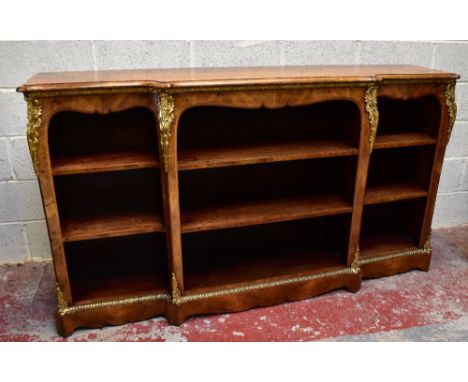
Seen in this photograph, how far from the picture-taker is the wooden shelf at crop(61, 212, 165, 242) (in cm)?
182

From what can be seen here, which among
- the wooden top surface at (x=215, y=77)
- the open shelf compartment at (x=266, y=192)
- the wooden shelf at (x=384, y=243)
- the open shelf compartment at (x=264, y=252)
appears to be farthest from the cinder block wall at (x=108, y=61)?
the open shelf compartment at (x=264, y=252)

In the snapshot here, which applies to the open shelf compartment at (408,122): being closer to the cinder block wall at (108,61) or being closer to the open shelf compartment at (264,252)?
the cinder block wall at (108,61)

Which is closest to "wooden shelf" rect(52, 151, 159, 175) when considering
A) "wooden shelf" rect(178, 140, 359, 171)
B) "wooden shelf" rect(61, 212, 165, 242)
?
"wooden shelf" rect(178, 140, 359, 171)

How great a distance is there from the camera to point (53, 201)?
1706mm

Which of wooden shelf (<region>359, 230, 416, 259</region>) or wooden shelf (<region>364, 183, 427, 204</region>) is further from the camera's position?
wooden shelf (<region>359, 230, 416, 259</region>)

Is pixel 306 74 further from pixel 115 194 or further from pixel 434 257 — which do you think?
pixel 434 257

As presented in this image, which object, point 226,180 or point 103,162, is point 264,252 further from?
point 103,162

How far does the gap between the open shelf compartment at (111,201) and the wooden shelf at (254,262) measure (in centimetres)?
34

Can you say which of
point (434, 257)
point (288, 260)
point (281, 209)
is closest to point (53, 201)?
point (281, 209)

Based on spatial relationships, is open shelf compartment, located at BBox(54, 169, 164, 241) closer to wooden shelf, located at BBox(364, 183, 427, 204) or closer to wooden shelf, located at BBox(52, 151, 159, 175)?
wooden shelf, located at BBox(52, 151, 159, 175)

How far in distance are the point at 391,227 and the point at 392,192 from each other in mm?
382

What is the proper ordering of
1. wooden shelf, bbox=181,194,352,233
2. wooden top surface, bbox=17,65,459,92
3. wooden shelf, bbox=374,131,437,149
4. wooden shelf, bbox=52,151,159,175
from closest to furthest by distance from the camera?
wooden top surface, bbox=17,65,459,92, wooden shelf, bbox=52,151,159,175, wooden shelf, bbox=181,194,352,233, wooden shelf, bbox=374,131,437,149

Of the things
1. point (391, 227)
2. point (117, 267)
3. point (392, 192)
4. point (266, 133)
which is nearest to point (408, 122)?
point (392, 192)

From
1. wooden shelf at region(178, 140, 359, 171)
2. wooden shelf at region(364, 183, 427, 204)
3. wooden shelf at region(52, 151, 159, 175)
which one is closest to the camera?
wooden shelf at region(52, 151, 159, 175)
